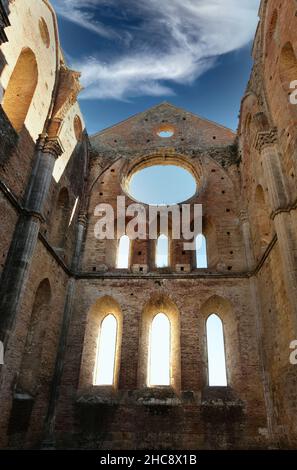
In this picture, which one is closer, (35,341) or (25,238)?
(25,238)

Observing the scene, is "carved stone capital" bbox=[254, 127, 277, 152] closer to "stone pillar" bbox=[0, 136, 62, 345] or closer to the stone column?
"stone pillar" bbox=[0, 136, 62, 345]

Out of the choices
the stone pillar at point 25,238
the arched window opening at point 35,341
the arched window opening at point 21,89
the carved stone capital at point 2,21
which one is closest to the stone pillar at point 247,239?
the arched window opening at point 35,341

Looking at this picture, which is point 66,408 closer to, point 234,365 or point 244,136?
point 234,365

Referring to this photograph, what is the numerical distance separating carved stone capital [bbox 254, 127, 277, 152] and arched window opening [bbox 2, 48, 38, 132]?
6.46 m

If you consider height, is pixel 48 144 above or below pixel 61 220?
above

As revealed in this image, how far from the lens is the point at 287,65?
934 centimetres

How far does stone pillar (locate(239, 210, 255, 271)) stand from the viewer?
11219mm

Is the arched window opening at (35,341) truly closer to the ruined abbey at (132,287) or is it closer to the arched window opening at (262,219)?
the ruined abbey at (132,287)

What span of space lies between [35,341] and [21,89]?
276 inches

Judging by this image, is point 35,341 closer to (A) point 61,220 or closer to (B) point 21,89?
(A) point 61,220

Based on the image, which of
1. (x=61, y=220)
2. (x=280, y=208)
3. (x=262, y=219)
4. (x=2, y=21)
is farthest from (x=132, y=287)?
(x=2, y=21)

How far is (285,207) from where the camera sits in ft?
26.8

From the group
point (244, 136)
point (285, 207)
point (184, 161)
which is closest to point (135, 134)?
point (184, 161)

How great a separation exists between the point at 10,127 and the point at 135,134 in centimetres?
785
